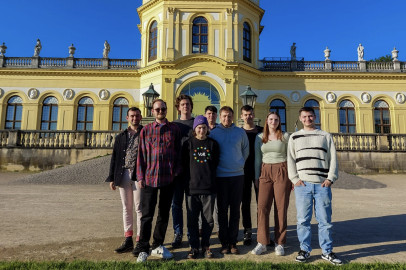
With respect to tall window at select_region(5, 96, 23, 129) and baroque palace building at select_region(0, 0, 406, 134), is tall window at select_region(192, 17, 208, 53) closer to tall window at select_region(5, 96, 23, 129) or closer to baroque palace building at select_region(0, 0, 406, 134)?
baroque palace building at select_region(0, 0, 406, 134)

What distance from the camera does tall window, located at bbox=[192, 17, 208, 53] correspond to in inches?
749

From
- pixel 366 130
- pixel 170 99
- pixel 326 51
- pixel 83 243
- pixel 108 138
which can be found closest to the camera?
pixel 83 243

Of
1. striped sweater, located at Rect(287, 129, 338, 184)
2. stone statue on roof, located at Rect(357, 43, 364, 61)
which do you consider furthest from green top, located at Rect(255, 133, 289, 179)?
stone statue on roof, located at Rect(357, 43, 364, 61)

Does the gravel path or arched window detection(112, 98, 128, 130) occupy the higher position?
arched window detection(112, 98, 128, 130)

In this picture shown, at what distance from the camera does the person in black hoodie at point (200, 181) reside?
11.2ft

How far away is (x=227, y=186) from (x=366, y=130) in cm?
2096

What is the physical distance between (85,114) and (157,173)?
19.6 m

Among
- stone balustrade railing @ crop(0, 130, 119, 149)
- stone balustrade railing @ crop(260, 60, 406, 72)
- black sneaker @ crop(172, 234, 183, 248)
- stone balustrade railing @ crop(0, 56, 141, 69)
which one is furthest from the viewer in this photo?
stone balustrade railing @ crop(260, 60, 406, 72)

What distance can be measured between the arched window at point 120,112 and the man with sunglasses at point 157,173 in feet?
58.8

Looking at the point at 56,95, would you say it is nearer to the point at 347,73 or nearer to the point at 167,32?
the point at 167,32

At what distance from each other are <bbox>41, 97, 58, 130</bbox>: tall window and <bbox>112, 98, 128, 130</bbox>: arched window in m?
4.67

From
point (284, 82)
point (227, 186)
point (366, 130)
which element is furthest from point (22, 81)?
point (366, 130)

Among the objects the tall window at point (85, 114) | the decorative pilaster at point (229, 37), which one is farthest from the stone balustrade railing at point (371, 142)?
the tall window at point (85, 114)

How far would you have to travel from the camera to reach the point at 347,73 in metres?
20.8
